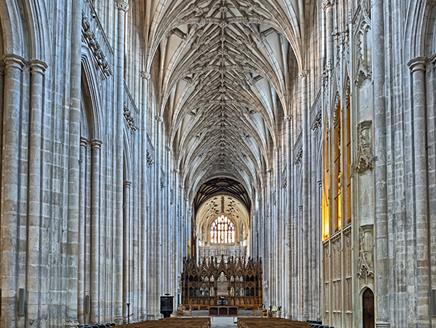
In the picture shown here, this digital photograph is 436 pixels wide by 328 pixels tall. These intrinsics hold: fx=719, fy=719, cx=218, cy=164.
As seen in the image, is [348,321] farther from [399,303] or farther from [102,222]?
[102,222]

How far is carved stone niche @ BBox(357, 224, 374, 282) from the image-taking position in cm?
2256

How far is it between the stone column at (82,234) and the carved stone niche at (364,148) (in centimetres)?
972

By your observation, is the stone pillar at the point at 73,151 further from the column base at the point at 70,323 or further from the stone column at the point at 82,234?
the stone column at the point at 82,234

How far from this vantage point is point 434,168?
18.0 metres

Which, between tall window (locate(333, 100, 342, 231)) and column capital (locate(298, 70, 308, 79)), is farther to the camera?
column capital (locate(298, 70, 308, 79))

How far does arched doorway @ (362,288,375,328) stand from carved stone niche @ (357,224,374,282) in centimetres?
47

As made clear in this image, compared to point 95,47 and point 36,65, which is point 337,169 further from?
point 36,65

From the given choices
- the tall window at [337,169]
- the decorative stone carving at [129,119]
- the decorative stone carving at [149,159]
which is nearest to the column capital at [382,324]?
the tall window at [337,169]

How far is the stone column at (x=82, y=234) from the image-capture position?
2483 cm

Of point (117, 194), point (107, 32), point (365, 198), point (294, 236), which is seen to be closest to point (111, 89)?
point (107, 32)

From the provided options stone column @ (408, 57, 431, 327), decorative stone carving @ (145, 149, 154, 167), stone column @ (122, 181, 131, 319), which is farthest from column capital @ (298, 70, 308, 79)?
stone column @ (408, 57, 431, 327)

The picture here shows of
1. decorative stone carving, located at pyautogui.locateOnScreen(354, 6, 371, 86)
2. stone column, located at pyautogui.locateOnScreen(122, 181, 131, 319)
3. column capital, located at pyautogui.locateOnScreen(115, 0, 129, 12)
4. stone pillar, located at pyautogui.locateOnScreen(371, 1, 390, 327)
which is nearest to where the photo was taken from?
stone pillar, located at pyautogui.locateOnScreen(371, 1, 390, 327)

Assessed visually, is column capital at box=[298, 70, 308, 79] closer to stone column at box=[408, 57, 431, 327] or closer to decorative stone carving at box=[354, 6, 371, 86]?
decorative stone carving at box=[354, 6, 371, 86]

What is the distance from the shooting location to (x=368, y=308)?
76.2 ft
